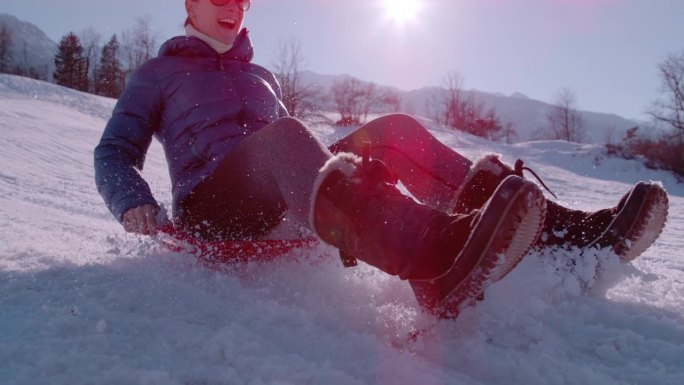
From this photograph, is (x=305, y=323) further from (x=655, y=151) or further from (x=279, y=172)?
(x=655, y=151)

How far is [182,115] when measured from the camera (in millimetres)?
1771

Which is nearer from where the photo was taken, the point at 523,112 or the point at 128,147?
→ the point at 128,147

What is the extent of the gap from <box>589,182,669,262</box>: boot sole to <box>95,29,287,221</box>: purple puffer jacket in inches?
45.3

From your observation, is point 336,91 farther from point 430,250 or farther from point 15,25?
point 15,25

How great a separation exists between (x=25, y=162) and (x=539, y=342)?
16.6ft

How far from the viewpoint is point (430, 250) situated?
102cm

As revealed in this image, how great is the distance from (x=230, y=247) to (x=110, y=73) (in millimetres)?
37878

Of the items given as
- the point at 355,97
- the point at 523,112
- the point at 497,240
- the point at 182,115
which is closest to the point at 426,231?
the point at 497,240

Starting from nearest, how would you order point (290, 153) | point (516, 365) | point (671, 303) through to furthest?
point (516, 365) → point (290, 153) → point (671, 303)

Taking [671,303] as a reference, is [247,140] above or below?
above

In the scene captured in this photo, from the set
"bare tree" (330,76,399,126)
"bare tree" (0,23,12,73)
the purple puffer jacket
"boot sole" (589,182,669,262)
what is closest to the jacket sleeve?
the purple puffer jacket

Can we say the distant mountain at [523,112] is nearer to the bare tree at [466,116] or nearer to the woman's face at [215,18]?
the bare tree at [466,116]

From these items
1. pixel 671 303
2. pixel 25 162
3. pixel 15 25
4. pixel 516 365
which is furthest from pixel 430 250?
pixel 15 25

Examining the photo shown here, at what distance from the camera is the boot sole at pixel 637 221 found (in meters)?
1.34
